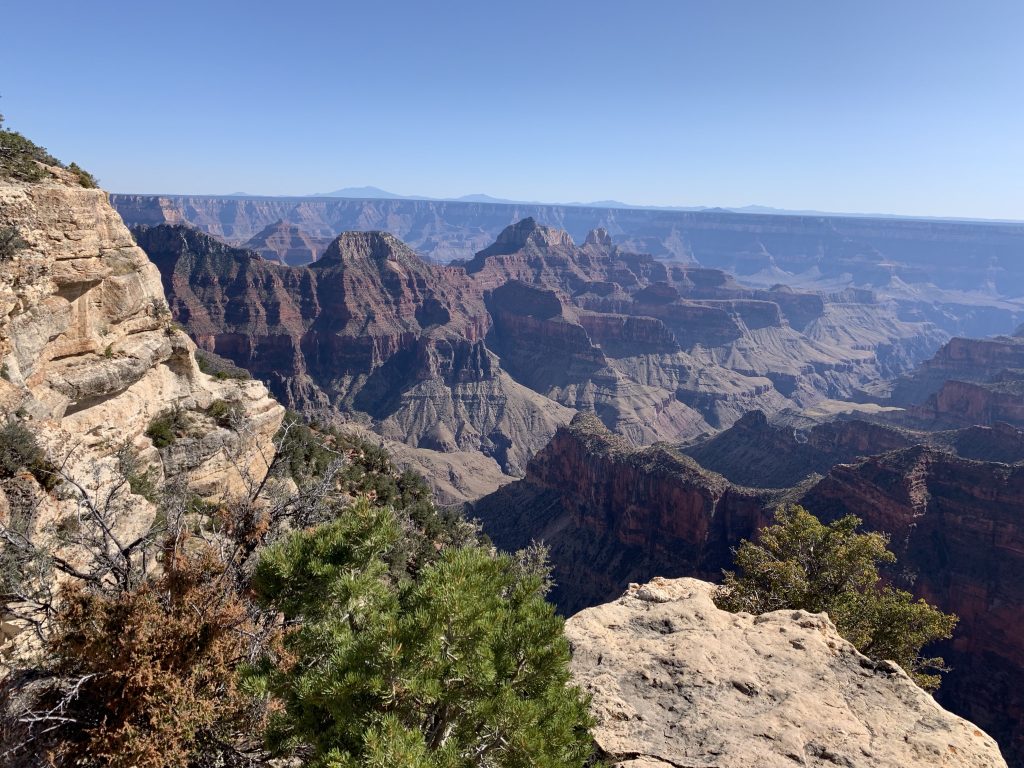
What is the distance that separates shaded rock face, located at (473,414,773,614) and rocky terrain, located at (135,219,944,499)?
23.7m

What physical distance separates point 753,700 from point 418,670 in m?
7.33

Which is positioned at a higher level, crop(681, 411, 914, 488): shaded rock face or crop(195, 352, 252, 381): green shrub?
crop(195, 352, 252, 381): green shrub

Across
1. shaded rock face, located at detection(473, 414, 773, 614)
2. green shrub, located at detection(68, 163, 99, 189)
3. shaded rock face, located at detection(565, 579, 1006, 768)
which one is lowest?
shaded rock face, located at detection(473, 414, 773, 614)

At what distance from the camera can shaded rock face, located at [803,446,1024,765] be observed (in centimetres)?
3988

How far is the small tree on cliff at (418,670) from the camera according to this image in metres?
6.57

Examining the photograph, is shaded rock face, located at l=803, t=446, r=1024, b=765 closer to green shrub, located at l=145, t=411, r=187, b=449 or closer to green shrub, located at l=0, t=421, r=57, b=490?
green shrub, located at l=145, t=411, r=187, b=449

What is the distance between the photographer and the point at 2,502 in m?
12.0

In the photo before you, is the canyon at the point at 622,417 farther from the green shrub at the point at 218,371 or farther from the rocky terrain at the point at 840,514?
the green shrub at the point at 218,371

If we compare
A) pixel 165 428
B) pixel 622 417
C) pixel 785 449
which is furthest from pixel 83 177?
pixel 622 417

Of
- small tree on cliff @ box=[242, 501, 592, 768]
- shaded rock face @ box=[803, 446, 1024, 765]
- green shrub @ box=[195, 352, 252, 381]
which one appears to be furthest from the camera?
shaded rock face @ box=[803, 446, 1024, 765]

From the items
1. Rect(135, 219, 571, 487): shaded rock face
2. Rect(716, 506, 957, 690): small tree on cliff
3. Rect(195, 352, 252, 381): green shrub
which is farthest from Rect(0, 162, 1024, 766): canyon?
Rect(716, 506, 957, 690): small tree on cliff

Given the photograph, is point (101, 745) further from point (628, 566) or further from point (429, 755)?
point (628, 566)

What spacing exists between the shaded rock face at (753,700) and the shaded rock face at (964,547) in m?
38.3

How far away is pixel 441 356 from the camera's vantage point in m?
137
